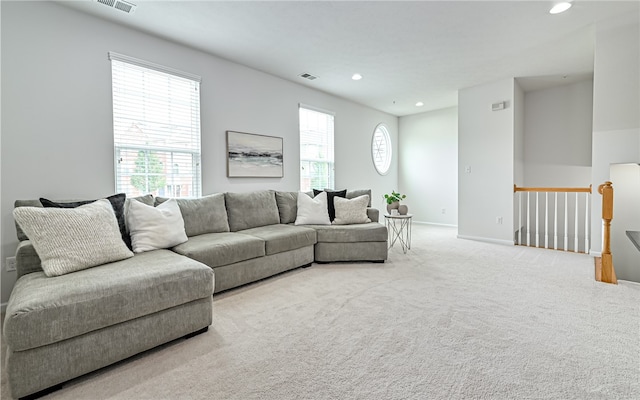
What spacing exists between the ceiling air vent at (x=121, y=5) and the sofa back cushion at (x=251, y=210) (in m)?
2.02

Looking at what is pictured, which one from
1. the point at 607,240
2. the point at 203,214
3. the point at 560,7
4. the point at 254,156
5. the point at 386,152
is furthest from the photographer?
the point at 386,152

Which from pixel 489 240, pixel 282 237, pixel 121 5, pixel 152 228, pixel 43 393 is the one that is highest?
pixel 121 5

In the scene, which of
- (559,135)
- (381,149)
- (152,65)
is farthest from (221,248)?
(559,135)

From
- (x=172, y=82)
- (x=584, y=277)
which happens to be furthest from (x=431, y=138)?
(x=172, y=82)

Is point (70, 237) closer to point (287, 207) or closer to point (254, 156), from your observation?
point (287, 207)

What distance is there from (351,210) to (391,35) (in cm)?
215

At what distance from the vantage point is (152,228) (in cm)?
258

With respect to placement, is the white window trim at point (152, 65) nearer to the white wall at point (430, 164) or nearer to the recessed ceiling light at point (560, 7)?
the recessed ceiling light at point (560, 7)

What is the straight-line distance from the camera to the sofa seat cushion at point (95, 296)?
55.0 inches

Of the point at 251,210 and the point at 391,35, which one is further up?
the point at 391,35

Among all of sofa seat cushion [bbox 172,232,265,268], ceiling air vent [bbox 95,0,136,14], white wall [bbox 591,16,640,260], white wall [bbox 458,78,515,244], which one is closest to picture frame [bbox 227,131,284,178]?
sofa seat cushion [bbox 172,232,265,268]

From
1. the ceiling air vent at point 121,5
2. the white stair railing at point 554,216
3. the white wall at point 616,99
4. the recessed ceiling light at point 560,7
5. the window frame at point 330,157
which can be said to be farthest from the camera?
the window frame at point 330,157

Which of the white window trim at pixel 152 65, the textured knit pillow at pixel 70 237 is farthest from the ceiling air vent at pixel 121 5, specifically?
the textured knit pillow at pixel 70 237

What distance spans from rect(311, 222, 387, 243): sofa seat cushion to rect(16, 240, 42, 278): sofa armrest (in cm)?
255
